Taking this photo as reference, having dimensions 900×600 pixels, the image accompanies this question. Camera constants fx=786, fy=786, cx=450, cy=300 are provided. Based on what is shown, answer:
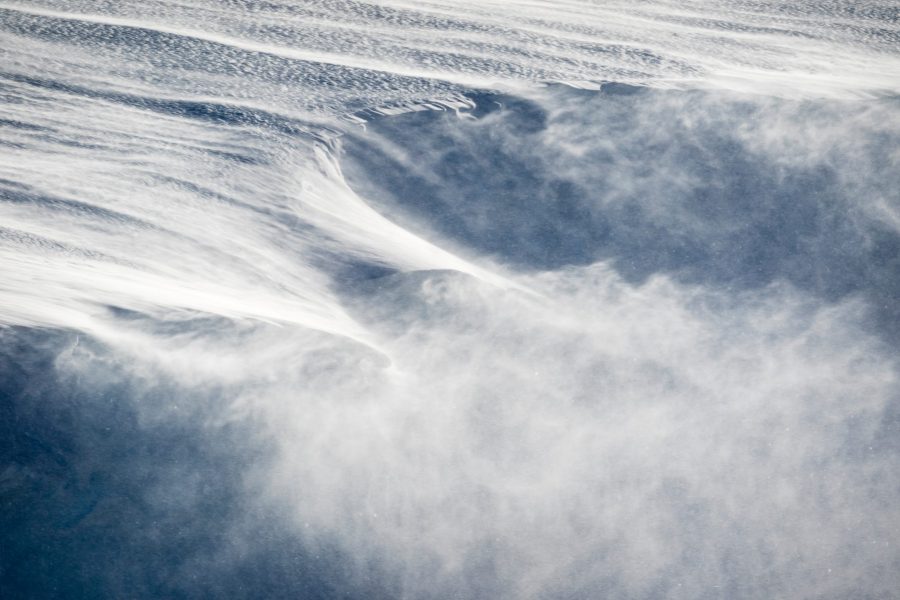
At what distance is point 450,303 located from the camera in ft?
10.2

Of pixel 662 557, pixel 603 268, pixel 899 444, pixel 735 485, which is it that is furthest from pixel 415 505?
pixel 899 444

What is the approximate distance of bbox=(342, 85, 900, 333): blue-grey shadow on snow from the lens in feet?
11.0

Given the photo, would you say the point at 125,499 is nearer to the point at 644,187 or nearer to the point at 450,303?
the point at 450,303

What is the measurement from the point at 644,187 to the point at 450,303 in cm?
116

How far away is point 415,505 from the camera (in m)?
2.57

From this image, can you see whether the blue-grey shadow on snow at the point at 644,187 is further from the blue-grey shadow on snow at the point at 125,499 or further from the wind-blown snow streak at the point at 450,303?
the blue-grey shadow on snow at the point at 125,499

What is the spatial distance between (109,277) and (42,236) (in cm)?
38

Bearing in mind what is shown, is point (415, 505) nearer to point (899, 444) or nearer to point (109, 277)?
point (109, 277)

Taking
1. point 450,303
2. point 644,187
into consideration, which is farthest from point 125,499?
point 644,187

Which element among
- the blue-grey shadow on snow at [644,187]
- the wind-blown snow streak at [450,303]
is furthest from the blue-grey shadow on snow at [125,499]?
the blue-grey shadow on snow at [644,187]

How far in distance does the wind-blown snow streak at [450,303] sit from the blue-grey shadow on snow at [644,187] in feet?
0.05

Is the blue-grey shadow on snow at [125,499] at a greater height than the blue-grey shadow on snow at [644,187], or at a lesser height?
lesser

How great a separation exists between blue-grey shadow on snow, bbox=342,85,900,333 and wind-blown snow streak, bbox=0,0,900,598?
0.01 meters

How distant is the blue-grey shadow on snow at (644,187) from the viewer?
11.0 feet
